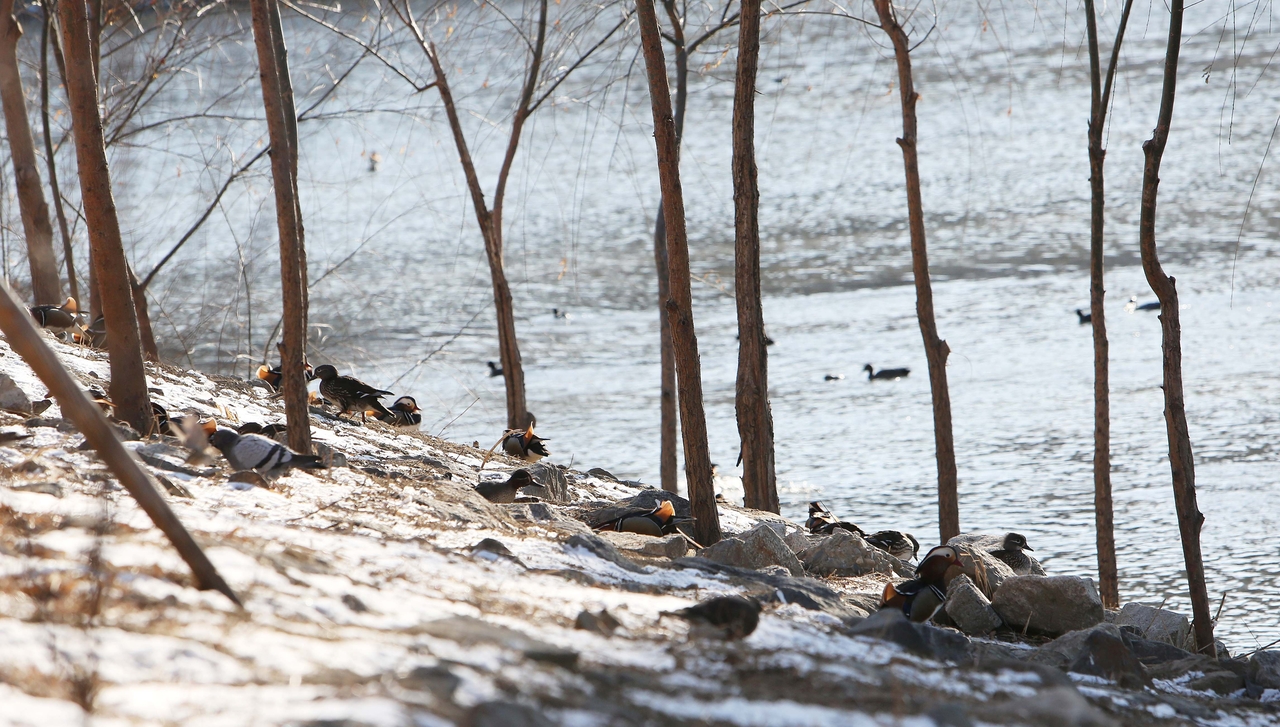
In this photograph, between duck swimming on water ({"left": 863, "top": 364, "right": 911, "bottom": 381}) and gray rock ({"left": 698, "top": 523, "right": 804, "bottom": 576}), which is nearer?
gray rock ({"left": 698, "top": 523, "right": 804, "bottom": 576})

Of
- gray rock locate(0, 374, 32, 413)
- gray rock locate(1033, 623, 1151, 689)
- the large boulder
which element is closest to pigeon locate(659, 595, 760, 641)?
gray rock locate(1033, 623, 1151, 689)

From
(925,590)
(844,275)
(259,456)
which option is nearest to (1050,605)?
(925,590)

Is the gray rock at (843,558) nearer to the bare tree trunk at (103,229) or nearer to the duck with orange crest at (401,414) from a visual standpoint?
the bare tree trunk at (103,229)

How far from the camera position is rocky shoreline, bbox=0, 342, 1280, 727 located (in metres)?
2.47

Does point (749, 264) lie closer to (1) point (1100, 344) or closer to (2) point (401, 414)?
(1) point (1100, 344)

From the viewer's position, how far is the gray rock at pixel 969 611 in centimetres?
488

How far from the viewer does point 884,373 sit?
46.7 ft

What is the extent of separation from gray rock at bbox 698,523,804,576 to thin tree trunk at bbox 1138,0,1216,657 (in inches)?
69.8

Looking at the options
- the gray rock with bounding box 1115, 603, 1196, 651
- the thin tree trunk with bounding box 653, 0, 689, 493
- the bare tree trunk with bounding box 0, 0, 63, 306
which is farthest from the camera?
the thin tree trunk with bounding box 653, 0, 689, 493

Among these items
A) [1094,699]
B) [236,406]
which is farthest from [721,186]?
[1094,699]

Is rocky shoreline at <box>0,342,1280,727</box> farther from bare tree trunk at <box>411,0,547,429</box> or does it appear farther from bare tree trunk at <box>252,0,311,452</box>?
bare tree trunk at <box>411,0,547,429</box>

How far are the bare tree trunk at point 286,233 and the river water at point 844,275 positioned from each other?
211 cm

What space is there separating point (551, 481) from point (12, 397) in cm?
280

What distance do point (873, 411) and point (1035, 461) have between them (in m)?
2.76
